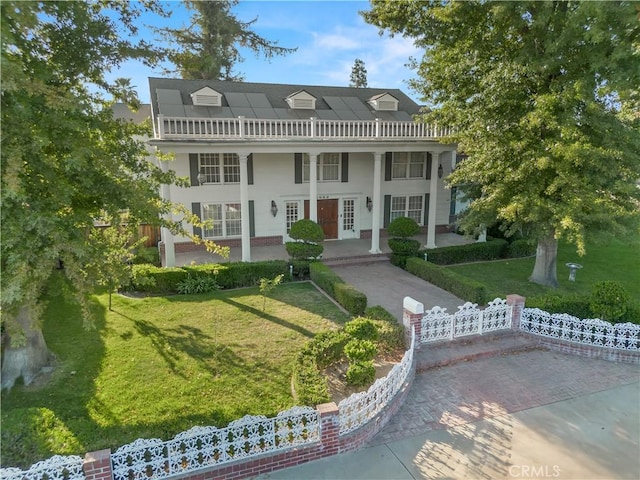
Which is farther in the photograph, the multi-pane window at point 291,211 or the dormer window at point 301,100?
the dormer window at point 301,100

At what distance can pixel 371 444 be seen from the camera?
596 centimetres

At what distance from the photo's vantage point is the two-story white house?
555 inches

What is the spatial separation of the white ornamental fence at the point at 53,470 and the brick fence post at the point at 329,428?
2.89 meters

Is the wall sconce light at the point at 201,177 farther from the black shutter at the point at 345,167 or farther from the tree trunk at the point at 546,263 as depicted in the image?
the tree trunk at the point at 546,263

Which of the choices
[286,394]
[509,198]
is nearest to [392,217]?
[509,198]

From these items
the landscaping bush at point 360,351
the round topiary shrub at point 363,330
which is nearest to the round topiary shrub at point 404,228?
the round topiary shrub at point 363,330

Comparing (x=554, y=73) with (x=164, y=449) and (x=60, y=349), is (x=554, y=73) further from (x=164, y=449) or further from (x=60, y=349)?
(x=60, y=349)

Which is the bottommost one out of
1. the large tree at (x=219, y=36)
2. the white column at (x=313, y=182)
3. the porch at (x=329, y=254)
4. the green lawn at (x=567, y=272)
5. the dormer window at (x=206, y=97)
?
the green lawn at (x=567, y=272)

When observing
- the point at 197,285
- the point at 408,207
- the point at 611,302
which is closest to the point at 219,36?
the point at 408,207

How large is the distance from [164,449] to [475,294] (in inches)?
349

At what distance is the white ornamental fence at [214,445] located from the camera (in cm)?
477

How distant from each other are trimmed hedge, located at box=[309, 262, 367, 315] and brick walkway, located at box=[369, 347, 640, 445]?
283 centimetres

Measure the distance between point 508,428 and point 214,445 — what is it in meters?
4.48

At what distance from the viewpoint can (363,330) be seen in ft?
26.9
